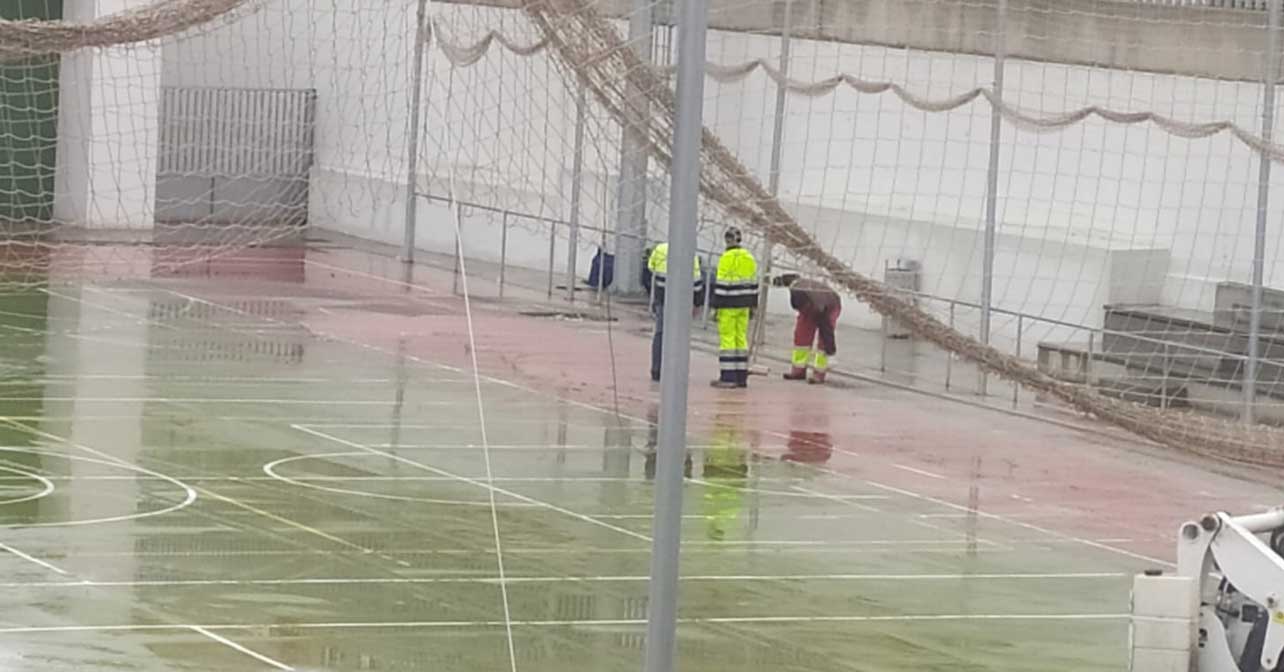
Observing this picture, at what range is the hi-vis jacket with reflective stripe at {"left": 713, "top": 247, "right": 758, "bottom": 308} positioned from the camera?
82.7 ft

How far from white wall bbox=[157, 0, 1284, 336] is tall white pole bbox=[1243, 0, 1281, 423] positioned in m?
1.97

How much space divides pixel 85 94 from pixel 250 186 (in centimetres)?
508

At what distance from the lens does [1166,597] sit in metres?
10.6

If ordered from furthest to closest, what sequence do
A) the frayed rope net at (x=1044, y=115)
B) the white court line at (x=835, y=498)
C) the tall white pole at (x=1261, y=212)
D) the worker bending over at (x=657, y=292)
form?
the worker bending over at (x=657, y=292) → the frayed rope net at (x=1044, y=115) → the tall white pole at (x=1261, y=212) → the white court line at (x=835, y=498)

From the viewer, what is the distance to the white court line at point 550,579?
1459cm

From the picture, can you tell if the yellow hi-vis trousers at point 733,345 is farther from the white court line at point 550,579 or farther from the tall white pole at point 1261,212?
the white court line at point 550,579

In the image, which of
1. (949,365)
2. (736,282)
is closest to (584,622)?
(736,282)

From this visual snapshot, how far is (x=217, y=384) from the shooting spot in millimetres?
23547

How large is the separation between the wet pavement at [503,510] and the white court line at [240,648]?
3 centimetres

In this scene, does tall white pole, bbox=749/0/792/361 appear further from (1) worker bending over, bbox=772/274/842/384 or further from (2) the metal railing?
(2) the metal railing

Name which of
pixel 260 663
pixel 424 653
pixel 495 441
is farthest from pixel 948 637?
pixel 495 441

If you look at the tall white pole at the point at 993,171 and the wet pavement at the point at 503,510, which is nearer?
the wet pavement at the point at 503,510

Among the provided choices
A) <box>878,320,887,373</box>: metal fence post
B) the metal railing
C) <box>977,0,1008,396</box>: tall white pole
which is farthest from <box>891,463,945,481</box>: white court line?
the metal railing

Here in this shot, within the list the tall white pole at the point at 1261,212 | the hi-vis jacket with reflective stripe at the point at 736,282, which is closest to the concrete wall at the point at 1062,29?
the tall white pole at the point at 1261,212
